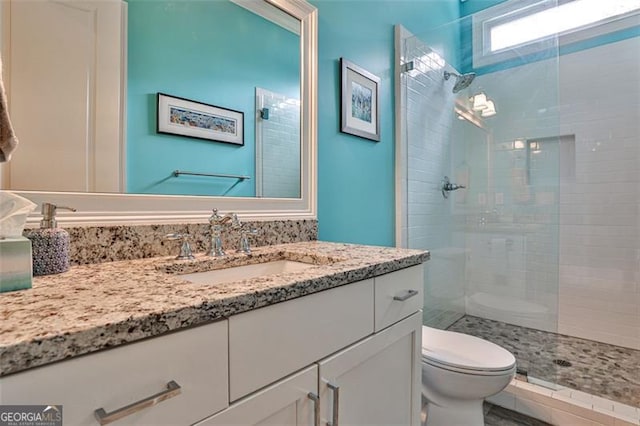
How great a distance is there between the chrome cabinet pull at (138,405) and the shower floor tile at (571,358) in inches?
80.1

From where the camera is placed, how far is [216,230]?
3.44ft

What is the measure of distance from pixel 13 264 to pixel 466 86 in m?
2.69

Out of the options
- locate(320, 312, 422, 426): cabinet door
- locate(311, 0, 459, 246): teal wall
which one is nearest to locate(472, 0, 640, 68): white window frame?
locate(311, 0, 459, 246): teal wall

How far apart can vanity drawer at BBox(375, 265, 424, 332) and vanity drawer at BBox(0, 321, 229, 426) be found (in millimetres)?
482

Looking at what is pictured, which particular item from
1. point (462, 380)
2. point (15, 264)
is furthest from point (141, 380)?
point (462, 380)

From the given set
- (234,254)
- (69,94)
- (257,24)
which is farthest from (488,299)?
(69,94)

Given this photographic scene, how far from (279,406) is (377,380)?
0.38 m

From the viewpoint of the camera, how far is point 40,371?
0.38 metres

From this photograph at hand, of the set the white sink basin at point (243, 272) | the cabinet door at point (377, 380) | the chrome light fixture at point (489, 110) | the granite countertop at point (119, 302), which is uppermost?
the chrome light fixture at point (489, 110)

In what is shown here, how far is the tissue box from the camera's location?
22.5 inches

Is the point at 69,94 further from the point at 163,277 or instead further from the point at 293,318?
the point at 293,318

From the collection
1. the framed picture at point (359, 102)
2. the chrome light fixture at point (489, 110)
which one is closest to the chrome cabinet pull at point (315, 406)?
the framed picture at point (359, 102)

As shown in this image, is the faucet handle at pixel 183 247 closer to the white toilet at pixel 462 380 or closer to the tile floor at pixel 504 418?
the white toilet at pixel 462 380

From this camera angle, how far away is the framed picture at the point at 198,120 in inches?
40.1
